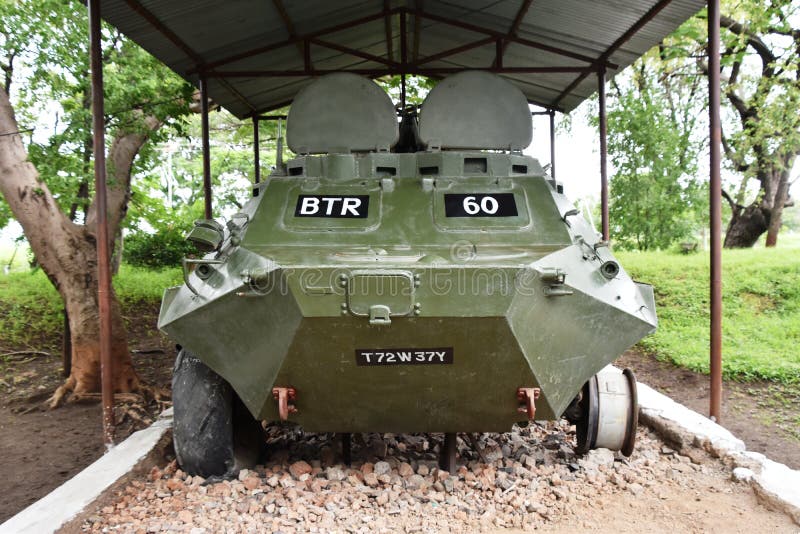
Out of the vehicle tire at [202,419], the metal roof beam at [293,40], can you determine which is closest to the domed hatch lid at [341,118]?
the metal roof beam at [293,40]

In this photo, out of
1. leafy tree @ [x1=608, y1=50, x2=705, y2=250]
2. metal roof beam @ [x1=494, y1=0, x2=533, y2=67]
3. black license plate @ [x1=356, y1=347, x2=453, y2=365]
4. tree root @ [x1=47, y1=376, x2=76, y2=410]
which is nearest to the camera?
black license plate @ [x1=356, y1=347, x2=453, y2=365]

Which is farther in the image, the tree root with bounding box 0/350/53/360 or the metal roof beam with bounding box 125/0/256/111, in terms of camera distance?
the tree root with bounding box 0/350/53/360

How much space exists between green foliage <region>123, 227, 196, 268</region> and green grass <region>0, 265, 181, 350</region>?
104 centimetres

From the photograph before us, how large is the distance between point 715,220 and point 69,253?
6192mm

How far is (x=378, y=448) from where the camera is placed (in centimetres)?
495

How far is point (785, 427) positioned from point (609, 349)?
11.7ft

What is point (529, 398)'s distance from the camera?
3783 mm

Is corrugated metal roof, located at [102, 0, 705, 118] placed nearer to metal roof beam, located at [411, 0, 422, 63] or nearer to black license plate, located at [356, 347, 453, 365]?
metal roof beam, located at [411, 0, 422, 63]

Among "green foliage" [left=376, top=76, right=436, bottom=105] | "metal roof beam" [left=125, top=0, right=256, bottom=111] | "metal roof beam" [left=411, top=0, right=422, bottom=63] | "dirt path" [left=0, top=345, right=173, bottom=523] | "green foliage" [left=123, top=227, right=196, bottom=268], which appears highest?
"green foliage" [left=376, top=76, right=436, bottom=105]

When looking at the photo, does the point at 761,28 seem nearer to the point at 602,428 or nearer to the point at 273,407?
the point at 602,428

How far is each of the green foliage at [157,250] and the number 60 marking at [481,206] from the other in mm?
11082

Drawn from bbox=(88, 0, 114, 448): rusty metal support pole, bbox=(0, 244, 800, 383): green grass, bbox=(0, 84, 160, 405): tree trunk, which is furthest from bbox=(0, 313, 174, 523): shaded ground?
bbox=(0, 244, 800, 383): green grass

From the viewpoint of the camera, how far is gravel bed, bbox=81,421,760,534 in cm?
389

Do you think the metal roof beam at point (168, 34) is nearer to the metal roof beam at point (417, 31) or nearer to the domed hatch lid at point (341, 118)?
the domed hatch lid at point (341, 118)
